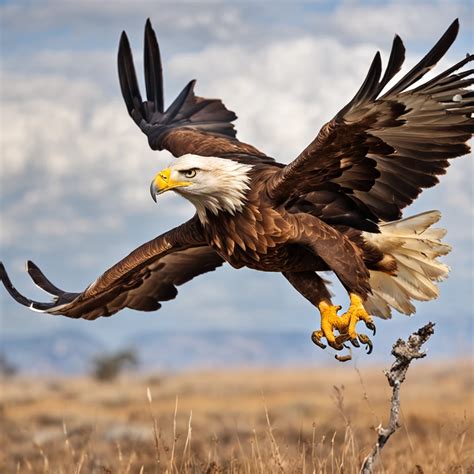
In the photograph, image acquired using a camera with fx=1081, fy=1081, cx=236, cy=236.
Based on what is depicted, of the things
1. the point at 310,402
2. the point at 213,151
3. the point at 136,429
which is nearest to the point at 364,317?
the point at 213,151

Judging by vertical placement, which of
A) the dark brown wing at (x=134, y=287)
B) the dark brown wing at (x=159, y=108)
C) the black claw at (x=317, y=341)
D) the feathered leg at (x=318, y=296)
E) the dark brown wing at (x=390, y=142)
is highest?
the dark brown wing at (x=159, y=108)

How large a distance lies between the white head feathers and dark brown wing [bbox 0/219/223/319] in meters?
1.38

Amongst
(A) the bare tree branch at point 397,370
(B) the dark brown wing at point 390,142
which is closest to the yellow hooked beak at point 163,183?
(B) the dark brown wing at point 390,142

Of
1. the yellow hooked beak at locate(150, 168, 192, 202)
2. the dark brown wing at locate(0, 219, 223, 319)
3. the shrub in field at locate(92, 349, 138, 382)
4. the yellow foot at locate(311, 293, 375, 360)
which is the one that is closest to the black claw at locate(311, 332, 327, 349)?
the yellow foot at locate(311, 293, 375, 360)

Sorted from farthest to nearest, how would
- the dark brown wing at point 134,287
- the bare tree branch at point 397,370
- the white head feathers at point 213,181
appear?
the dark brown wing at point 134,287
the white head feathers at point 213,181
the bare tree branch at point 397,370

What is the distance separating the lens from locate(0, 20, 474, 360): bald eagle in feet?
22.6

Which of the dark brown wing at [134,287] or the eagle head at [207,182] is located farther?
the dark brown wing at [134,287]

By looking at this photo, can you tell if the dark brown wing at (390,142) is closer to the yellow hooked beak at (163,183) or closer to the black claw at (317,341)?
the yellow hooked beak at (163,183)

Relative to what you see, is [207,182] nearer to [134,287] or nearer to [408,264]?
[408,264]

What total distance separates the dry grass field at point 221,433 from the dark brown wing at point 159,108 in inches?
107

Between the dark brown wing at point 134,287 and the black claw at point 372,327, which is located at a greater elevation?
the dark brown wing at point 134,287

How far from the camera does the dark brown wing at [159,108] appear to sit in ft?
33.5

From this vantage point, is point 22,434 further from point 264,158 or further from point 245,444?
point 264,158

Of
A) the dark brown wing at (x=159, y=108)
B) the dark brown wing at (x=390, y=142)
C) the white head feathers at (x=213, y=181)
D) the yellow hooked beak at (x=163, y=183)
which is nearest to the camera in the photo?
the dark brown wing at (x=390, y=142)
